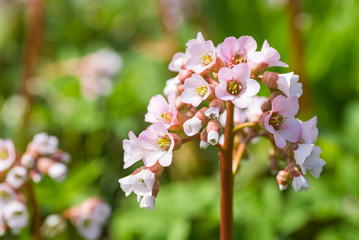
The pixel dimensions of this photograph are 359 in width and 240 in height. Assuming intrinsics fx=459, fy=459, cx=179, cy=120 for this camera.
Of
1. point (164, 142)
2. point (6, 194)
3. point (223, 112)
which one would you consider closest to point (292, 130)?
point (223, 112)

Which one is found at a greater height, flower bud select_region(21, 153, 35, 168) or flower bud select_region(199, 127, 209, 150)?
flower bud select_region(199, 127, 209, 150)

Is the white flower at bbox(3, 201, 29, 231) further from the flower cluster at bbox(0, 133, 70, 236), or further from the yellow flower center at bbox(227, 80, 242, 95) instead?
the yellow flower center at bbox(227, 80, 242, 95)

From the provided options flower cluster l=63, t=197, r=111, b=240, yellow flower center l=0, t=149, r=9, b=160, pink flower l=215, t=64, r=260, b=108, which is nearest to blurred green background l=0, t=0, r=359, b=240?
flower cluster l=63, t=197, r=111, b=240

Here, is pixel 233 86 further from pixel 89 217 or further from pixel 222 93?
pixel 89 217

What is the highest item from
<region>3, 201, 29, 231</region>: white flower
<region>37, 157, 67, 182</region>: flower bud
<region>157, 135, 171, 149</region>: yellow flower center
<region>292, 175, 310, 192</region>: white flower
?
<region>157, 135, 171, 149</region>: yellow flower center

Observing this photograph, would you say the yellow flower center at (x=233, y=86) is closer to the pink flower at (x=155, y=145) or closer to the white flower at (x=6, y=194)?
the pink flower at (x=155, y=145)

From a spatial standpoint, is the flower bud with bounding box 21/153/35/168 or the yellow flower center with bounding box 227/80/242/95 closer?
the yellow flower center with bounding box 227/80/242/95

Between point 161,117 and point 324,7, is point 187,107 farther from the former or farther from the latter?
point 324,7
